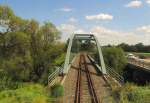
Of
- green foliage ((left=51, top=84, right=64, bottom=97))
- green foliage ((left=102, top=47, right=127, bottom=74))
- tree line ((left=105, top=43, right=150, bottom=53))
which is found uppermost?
tree line ((left=105, top=43, right=150, bottom=53))

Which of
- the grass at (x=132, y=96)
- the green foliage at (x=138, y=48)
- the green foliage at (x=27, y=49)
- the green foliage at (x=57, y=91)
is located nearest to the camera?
the grass at (x=132, y=96)

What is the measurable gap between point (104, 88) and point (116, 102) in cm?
738

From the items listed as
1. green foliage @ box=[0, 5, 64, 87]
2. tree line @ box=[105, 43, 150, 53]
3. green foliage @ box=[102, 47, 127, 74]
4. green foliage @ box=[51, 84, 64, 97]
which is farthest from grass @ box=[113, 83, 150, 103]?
tree line @ box=[105, 43, 150, 53]

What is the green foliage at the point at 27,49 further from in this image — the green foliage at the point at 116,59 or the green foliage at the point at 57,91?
the green foliage at the point at 57,91

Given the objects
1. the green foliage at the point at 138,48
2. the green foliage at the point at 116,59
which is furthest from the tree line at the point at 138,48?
the green foliage at the point at 116,59

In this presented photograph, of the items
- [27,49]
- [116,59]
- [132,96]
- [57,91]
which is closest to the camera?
[132,96]

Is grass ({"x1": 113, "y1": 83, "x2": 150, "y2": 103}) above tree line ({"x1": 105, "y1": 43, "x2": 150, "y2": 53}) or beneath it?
beneath

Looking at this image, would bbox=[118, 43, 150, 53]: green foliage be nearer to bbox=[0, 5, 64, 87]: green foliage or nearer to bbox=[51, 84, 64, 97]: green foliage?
bbox=[0, 5, 64, 87]: green foliage

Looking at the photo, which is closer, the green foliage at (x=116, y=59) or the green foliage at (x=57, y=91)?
the green foliage at (x=57, y=91)

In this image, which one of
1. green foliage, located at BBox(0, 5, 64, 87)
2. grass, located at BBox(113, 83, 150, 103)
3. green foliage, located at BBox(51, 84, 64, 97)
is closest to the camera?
grass, located at BBox(113, 83, 150, 103)

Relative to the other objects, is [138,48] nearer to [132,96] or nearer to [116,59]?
[116,59]

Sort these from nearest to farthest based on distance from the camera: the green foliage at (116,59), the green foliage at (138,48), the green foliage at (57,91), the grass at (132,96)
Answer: the grass at (132,96) < the green foliage at (57,91) < the green foliage at (116,59) < the green foliage at (138,48)

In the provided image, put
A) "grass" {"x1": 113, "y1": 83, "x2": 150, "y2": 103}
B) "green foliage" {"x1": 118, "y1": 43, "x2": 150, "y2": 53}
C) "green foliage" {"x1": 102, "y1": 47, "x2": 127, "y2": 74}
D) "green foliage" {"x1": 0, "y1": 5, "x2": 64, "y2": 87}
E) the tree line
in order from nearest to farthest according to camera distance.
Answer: "grass" {"x1": 113, "y1": 83, "x2": 150, "y2": 103}, "green foliage" {"x1": 0, "y1": 5, "x2": 64, "y2": 87}, "green foliage" {"x1": 102, "y1": 47, "x2": 127, "y2": 74}, "green foliage" {"x1": 118, "y1": 43, "x2": 150, "y2": 53}, the tree line

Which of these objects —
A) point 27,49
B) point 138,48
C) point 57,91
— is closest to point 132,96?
point 57,91
